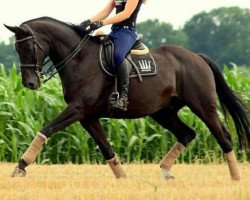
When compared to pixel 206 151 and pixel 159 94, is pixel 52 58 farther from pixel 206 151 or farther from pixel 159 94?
pixel 206 151

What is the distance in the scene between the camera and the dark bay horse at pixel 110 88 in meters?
10.3

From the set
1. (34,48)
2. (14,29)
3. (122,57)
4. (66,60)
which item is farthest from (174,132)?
(14,29)

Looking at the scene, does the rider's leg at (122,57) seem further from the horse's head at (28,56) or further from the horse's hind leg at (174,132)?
the horse's hind leg at (174,132)

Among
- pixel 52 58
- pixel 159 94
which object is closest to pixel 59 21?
pixel 52 58

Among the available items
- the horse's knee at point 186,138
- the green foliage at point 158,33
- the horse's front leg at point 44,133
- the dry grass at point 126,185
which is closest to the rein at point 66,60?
the horse's front leg at point 44,133

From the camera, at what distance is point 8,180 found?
9930 millimetres

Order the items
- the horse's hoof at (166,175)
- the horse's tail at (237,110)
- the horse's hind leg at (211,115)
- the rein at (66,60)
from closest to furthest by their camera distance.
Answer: the rein at (66,60) → the horse's hind leg at (211,115) → the horse's hoof at (166,175) → the horse's tail at (237,110)

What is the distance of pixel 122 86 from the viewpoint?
10.7 metres

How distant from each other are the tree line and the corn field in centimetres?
7094

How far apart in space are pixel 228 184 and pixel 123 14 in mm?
2517

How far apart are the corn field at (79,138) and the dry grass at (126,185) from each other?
2389mm

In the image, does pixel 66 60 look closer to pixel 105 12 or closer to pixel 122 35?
pixel 122 35

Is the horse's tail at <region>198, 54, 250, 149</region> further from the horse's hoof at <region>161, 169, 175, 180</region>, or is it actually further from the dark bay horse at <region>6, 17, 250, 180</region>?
the horse's hoof at <region>161, 169, 175, 180</region>

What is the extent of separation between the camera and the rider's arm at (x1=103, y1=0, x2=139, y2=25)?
1062 cm
